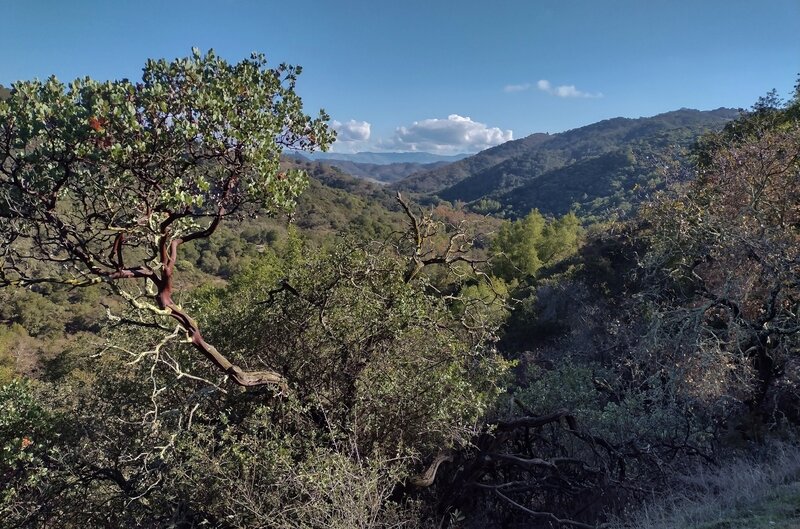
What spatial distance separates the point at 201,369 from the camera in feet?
22.6

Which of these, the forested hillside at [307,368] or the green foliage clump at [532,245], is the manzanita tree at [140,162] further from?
the green foliage clump at [532,245]

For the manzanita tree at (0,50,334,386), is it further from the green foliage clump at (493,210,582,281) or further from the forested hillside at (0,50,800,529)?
the green foliage clump at (493,210,582,281)

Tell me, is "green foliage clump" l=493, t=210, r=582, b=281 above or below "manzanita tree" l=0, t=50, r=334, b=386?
below

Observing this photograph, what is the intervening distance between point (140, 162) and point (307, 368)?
3.64 meters

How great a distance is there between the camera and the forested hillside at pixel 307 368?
434cm

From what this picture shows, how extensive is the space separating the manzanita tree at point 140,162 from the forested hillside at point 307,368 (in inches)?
0.9

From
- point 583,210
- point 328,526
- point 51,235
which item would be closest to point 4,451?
point 51,235

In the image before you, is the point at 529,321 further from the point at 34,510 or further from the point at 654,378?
the point at 34,510

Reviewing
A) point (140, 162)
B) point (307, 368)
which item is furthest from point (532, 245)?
point (140, 162)

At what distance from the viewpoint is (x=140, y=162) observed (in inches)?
167

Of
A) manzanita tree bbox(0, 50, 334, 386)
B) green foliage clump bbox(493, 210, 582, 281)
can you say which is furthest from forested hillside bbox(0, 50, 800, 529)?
A: green foliage clump bbox(493, 210, 582, 281)

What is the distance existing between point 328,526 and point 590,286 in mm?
20148

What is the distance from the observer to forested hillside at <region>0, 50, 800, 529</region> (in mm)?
4340

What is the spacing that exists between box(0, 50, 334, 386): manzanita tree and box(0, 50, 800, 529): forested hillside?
2 cm
